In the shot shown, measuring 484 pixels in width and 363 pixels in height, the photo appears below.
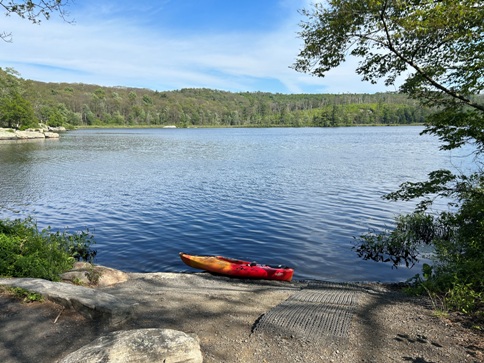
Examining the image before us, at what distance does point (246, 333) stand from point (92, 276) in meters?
5.08

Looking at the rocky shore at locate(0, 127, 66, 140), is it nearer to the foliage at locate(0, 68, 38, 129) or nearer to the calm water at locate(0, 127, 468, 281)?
the foliage at locate(0, 68, 38, 129)

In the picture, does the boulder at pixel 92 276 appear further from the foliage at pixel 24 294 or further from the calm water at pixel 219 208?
the calm water at pixel 219 208

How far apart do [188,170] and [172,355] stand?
34.3m

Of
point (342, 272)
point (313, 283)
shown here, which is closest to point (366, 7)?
point (313, 283)

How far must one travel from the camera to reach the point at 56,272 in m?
8.89

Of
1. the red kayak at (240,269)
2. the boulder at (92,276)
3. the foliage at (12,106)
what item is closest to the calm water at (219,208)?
the red kayak at (240,269)

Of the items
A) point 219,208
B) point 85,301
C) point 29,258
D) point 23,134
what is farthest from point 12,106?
point 85,301

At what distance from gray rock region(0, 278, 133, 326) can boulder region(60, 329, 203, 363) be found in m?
1.29

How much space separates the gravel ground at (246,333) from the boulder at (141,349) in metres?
0.55

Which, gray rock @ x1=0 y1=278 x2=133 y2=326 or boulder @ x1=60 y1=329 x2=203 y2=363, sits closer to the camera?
boulder @ x1=60 y1=329 x2=203 y2=363

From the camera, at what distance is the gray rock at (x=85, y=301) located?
248 inches

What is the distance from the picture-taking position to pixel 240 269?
12.3 meters

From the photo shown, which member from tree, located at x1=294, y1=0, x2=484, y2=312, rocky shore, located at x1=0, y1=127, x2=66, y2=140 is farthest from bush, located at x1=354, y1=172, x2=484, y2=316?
rocky shore, located at x1=0, y1=127, x2=66, y2=140

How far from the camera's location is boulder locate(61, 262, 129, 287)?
906 cm
